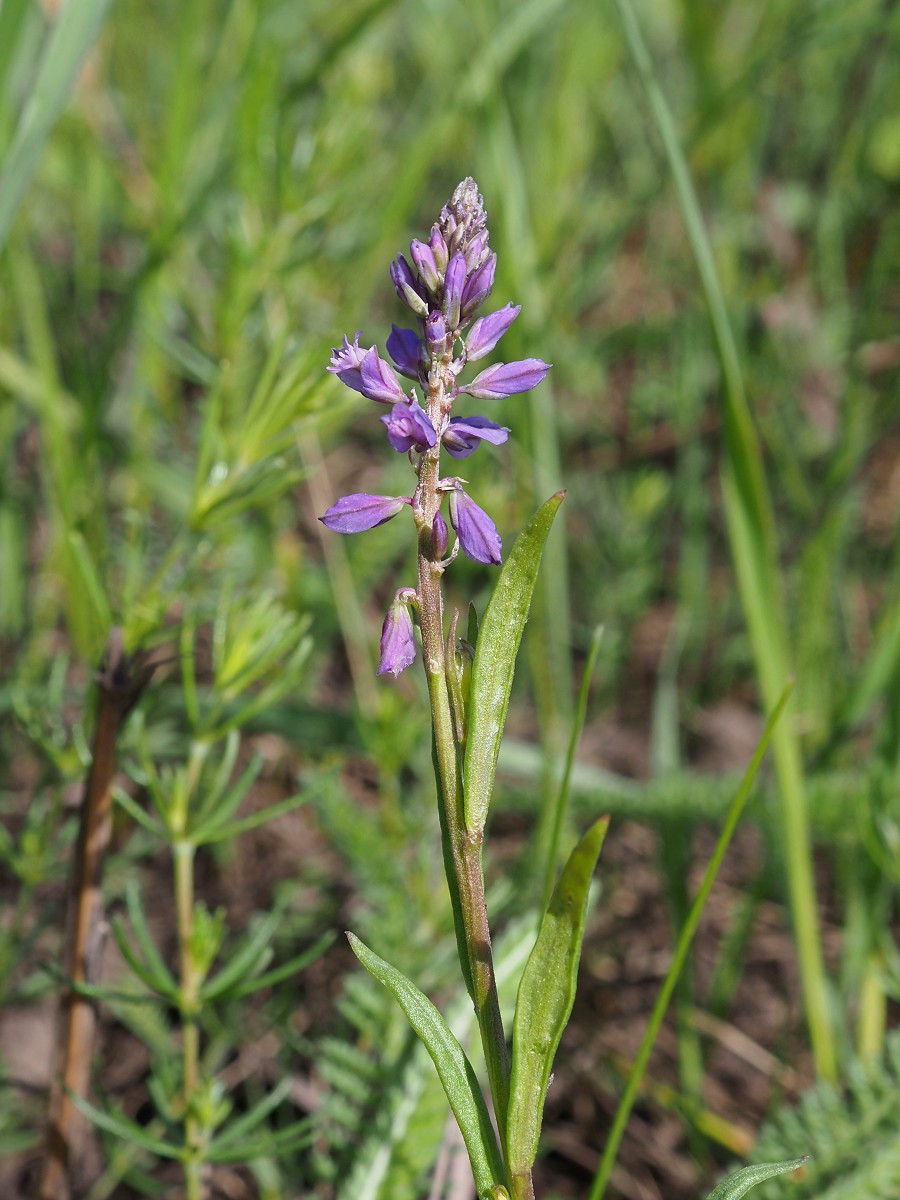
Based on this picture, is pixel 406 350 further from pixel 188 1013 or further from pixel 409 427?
pixel 188 1013

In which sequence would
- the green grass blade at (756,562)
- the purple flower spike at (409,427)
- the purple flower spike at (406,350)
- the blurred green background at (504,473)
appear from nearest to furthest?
the purple flower spike at (409,427) < the purple flower spike at (406,350) < the green grass blade at (756,562) < the blurred green background at (504,473)

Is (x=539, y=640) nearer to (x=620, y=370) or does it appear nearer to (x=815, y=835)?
(x=815, y=835)

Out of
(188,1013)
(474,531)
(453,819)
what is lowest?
(188,1013)

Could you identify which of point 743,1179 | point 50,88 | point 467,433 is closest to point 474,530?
point 467,433

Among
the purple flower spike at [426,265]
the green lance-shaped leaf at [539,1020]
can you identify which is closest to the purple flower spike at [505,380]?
the purple flower spike at [426,265]

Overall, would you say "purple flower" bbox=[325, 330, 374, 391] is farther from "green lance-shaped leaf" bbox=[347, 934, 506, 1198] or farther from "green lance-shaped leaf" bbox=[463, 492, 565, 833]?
"green lance-shaped leaf" bbox=[347, 934, 506, 1198]

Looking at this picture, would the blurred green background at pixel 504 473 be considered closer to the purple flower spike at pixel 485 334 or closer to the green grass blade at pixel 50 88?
the green grass blade at pixel 50 88
